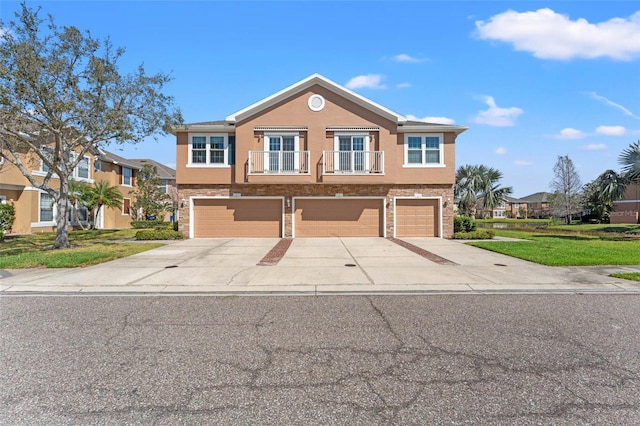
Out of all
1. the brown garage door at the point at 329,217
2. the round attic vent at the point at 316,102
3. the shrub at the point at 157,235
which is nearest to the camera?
the shrub at the point at 157,235

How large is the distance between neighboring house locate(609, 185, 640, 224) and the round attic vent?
42.1m

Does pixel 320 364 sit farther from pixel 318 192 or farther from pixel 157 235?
pixel 157 235

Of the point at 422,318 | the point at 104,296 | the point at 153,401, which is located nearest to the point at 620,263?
the point at 422,318

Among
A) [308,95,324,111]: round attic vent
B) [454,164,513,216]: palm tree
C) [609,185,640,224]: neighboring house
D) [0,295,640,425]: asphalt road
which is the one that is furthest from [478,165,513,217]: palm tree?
[0,295,640,425]: asphalt road

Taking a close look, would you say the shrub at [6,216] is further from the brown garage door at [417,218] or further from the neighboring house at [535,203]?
the neighboring house at [535,203]

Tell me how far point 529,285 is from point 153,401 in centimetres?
764

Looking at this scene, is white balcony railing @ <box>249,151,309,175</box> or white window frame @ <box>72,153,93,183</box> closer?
white balcony railing @ <box>249,151,309,175</box>

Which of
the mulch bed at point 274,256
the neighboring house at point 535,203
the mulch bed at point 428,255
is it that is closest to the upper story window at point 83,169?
the mulch bed at point 274,256

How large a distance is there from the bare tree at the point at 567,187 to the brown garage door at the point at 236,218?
36.3m

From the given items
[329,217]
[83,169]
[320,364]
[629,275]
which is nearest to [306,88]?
[329,217]

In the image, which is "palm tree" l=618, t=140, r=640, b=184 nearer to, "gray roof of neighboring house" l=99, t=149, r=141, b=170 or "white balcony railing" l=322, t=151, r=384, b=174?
"white balcony railing" l=322, t=151, r=384, b=174

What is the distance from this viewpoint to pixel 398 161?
1873 centimetres

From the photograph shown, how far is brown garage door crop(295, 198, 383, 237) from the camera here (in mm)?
18672

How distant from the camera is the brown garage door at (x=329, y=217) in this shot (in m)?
18.7
